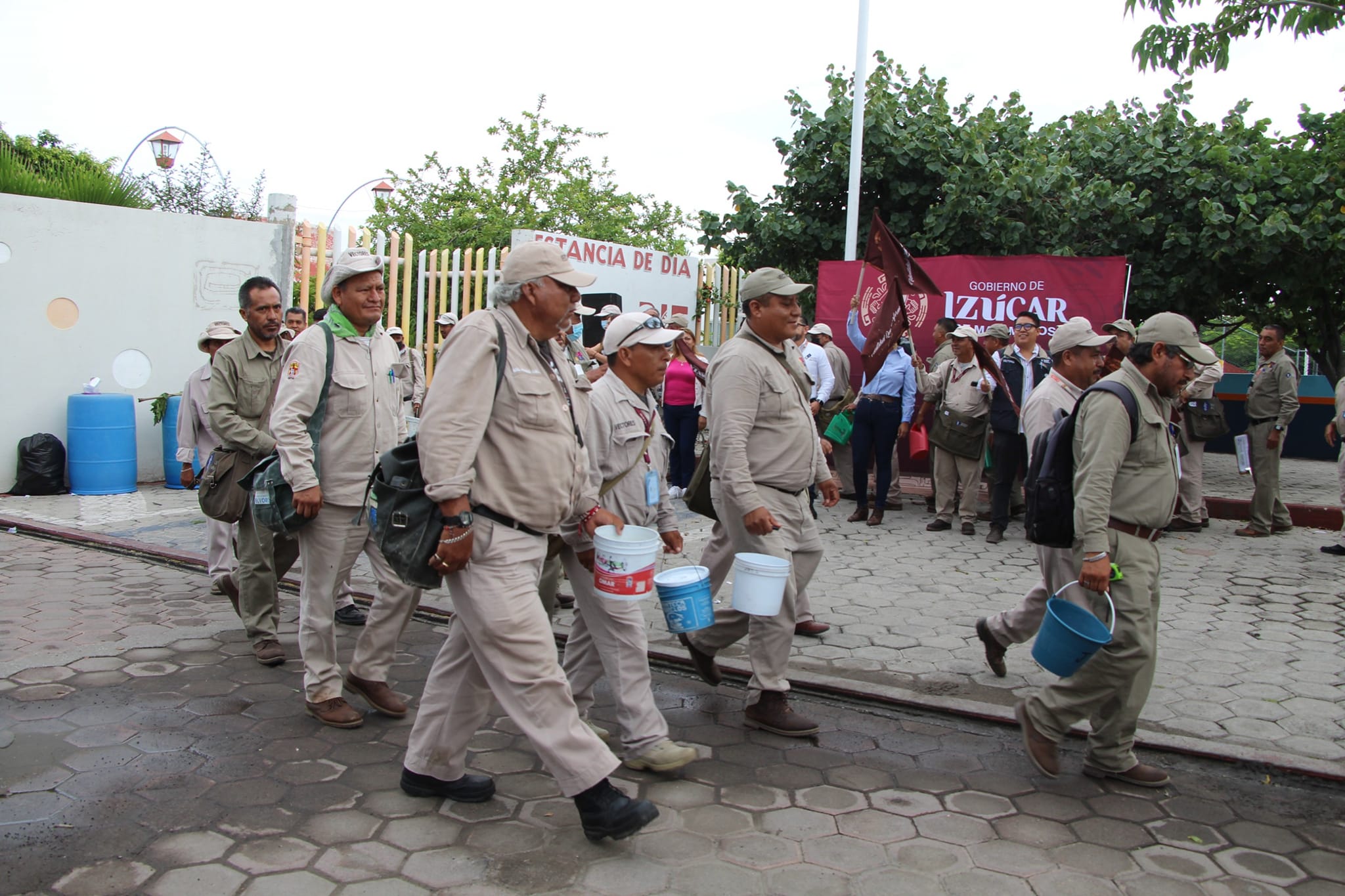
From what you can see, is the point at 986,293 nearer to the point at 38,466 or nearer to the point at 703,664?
the point at 703,664

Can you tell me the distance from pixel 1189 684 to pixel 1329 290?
37.2 ft

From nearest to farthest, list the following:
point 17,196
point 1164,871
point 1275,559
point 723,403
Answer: point 1164,871
point 723,403
point 1275,559
point 17,196

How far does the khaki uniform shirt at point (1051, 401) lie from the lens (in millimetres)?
5582

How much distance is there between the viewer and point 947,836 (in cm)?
349

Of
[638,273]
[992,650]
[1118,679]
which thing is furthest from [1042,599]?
[638,273]

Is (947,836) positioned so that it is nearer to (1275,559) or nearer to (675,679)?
(675,679)

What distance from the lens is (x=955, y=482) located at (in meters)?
9.62

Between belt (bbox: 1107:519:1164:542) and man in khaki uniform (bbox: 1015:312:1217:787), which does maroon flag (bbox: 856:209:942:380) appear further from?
belt (bbox: 1107:519:1164:542)

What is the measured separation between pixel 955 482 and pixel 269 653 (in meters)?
6.52

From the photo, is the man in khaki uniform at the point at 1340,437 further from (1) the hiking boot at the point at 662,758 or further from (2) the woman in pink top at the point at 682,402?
(1) the hiking boot at the point at 662,758

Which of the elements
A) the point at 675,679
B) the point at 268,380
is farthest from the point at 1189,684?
the point at 268,380

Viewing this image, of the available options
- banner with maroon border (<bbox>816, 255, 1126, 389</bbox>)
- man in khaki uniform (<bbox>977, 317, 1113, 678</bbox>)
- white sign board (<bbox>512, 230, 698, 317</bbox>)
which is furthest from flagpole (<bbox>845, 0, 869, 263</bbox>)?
man in khaki uniform (<bbox>977, 317, 1113, 678</bbox>)

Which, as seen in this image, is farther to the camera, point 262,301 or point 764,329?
point 262,301

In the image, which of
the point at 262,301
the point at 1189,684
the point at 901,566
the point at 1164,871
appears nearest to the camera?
the point at 1164,871
